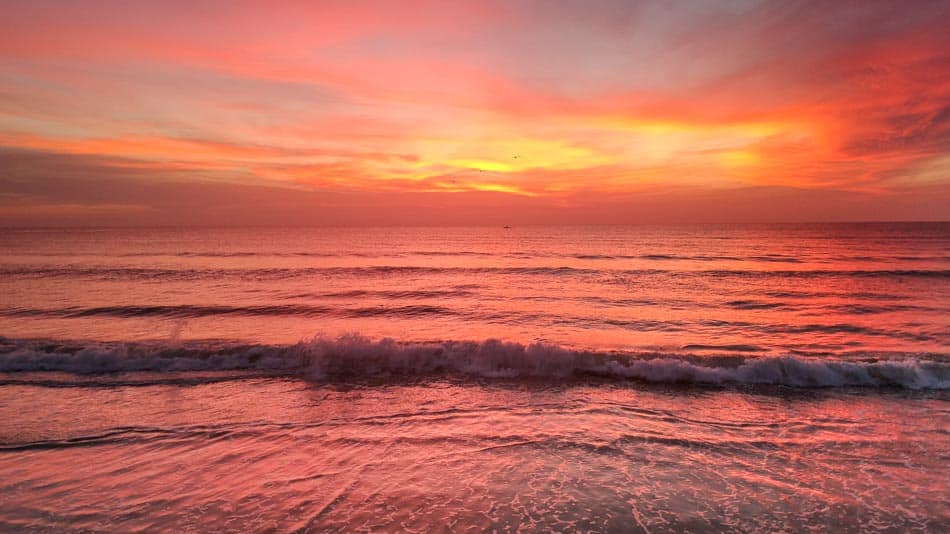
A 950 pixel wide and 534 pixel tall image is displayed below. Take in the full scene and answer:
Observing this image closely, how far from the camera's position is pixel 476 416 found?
9281mm

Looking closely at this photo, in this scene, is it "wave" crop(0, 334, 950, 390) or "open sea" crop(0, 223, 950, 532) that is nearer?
"open sea" crop(0, 223, 950, 532)

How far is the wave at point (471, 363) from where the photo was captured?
11.7 metres

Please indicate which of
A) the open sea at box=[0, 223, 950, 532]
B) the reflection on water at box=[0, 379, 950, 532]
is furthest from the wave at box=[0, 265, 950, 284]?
the reflection on water at box=[0, 379, 950, 532]

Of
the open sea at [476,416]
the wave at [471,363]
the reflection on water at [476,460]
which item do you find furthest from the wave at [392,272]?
the reflection on water at [476,460]

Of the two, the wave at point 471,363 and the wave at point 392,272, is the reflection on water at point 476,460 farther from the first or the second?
the wave at point 392,272

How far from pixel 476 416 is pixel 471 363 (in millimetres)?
3799

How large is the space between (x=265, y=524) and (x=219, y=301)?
20742 mm

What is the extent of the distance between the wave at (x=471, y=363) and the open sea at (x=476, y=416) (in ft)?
0.22

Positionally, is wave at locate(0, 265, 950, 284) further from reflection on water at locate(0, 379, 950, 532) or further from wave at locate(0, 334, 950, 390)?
reflection on water at locate(0, 379, 950, 532)

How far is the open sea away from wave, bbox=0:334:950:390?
0.07m

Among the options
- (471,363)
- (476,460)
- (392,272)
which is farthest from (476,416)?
(392,272)

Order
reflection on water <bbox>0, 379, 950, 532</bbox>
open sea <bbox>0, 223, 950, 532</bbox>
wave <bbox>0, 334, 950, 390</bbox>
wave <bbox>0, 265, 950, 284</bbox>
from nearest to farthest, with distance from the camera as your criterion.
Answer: reflection on water <bbox>0, 379, 950, 532</bbox>
open sea <bbox>0, 223, 950, 532</bbox>
wave <bbox>0, 334, 950, 390</bbox>
wave <bbox>0, 265, 950, 284</bbox>

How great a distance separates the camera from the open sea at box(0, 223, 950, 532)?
5.86 m

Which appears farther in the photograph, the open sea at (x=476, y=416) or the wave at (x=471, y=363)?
the wave at (x=471, y=363)
